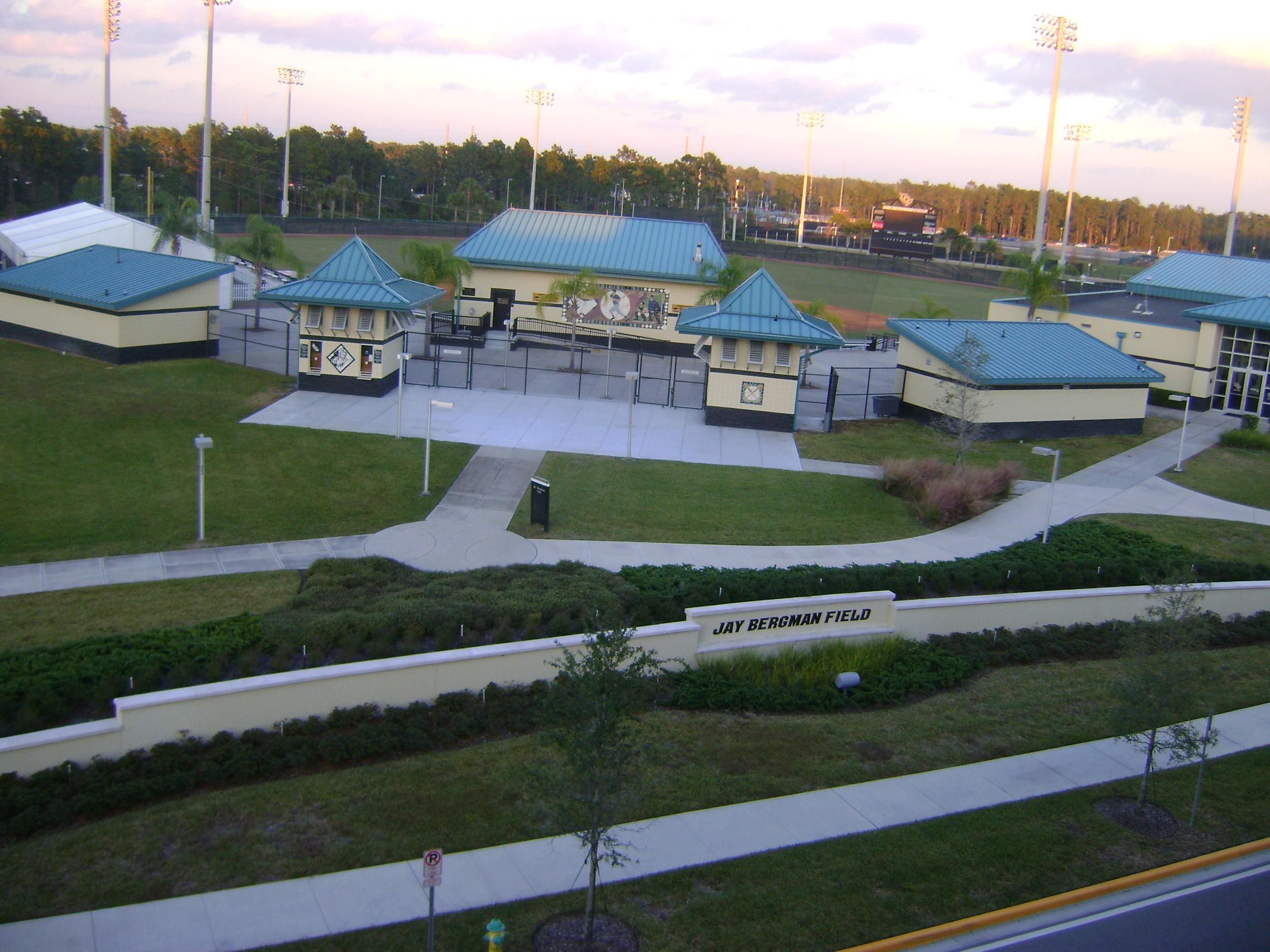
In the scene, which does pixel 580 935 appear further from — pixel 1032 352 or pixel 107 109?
pixel 107 109

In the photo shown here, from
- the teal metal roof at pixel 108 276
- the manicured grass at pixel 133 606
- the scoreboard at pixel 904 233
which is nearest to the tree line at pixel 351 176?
the scoreboard at pixel 904 233

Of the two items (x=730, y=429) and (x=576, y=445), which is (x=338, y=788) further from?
(x=730, y=429)

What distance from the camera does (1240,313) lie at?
1610 inches

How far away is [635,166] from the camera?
12888 centimetres

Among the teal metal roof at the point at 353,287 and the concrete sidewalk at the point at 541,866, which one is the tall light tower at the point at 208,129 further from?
the concrete sidewalk at the point at 541,866

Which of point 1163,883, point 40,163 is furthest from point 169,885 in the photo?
point 40,163

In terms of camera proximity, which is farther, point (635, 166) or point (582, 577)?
point (635, 166)

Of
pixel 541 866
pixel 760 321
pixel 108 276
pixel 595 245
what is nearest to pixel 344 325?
pixel 108 276

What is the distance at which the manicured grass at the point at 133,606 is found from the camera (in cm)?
1741

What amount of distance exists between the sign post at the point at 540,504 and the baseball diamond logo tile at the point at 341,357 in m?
13.0

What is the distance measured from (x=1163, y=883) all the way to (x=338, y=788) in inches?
416

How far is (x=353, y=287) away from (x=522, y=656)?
21.6m

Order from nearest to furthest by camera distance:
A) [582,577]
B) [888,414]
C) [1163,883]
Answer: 1. [1163,883]
2. [582,577]
3. [888,414]

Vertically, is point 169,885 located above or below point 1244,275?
below
